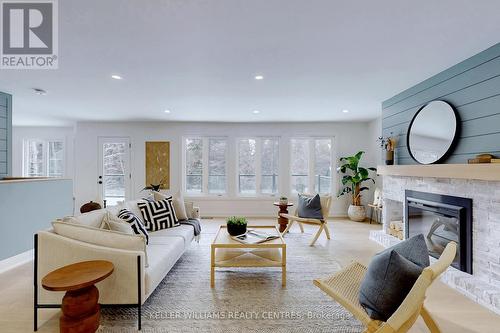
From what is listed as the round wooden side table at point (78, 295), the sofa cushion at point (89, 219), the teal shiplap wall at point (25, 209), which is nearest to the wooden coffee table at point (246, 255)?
the round wooden side table at point (78, 295)

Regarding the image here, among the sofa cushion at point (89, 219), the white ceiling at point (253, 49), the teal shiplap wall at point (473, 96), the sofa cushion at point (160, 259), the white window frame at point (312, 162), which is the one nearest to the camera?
the white ceiling at point (253, 49)

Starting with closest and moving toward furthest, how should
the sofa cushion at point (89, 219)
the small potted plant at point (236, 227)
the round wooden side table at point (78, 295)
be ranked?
the round wooden side table at point (78, 295) < the sofa cushion at point (89, 219) < the small potted plant at point (236, 227)

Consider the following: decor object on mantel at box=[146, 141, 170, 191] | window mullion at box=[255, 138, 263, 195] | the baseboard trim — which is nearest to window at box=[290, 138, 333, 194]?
window mullion at box=[255, 138, 263, 195]

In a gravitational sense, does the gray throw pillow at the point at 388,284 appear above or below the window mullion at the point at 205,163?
below

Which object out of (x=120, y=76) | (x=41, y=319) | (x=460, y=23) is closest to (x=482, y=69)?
(x=460, y=23)

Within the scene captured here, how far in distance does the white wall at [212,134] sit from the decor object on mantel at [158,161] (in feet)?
0.35

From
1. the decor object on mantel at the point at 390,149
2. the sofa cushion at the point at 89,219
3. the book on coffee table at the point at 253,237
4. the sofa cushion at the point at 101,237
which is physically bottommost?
the book on coffee table at the point at 253,237

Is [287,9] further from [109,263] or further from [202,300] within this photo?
[202,300]

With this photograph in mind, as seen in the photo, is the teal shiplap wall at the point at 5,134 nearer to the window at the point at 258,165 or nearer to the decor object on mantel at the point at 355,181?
the window at the point at 258,165

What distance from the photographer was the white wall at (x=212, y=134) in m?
6.09

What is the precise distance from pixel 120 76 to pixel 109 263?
227 cm

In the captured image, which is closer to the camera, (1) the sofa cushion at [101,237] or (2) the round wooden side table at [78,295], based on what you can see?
(2) the round wooden side table at [78,295]

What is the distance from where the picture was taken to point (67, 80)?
322 cm

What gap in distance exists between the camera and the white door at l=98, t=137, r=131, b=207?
613 centimetres
